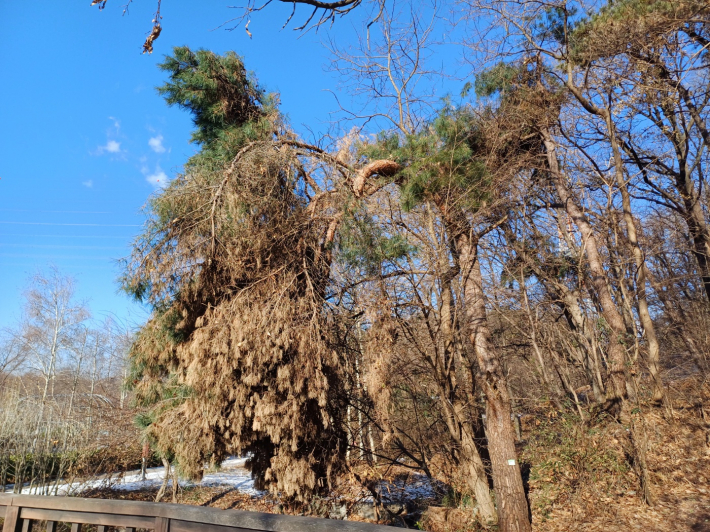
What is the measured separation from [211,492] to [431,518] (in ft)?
25.8

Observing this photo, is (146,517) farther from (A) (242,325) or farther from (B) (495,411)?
(B) (495,411)

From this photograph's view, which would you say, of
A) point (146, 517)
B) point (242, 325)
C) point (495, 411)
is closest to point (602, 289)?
point (495, 411)

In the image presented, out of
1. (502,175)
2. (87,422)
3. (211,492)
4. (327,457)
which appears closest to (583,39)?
(502,175)

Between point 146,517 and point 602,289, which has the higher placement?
point 602,289

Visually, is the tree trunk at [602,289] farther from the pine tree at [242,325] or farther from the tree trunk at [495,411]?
the pine tree at [242,325]

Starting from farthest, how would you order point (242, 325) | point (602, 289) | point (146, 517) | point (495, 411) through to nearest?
point (602, 289) → point (495, 411) → point (242, 325) → point (146, 517)

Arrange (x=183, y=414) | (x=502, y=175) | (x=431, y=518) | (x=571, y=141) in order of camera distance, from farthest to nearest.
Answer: (x=571, y=141)
(x=502, y=175)
(x=431, y=518)
(x=183, y=414)

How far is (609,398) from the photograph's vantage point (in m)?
8.48

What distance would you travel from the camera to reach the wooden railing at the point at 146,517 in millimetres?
2340

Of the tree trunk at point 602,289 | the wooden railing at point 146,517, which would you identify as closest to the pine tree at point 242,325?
the wooden railing at point 146,517

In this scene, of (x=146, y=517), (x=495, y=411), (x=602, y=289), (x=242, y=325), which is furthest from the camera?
(x=602, y=289)

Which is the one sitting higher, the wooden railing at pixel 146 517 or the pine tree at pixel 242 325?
the pine tree at pixel 242 325

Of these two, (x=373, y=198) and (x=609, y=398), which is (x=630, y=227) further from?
(x=373, y=198)

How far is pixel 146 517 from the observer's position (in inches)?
112
